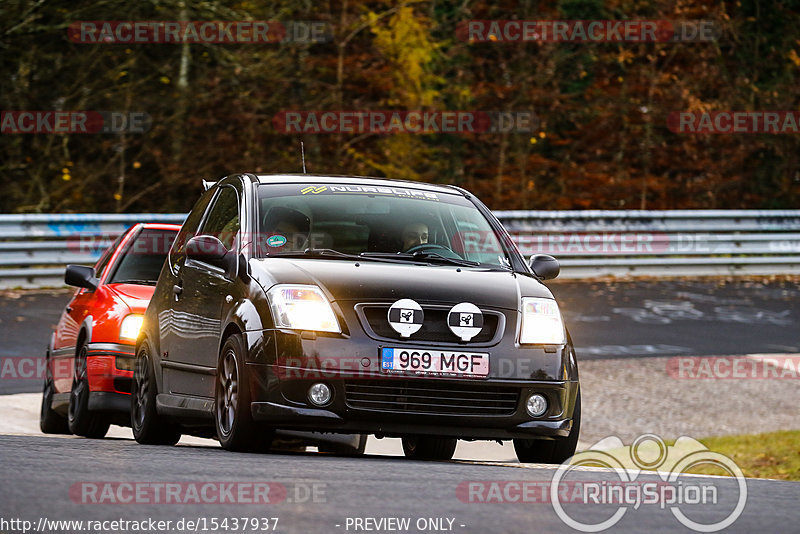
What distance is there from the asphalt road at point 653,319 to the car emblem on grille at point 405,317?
22.7 feet

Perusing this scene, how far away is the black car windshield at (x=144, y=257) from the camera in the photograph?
11.5 metres

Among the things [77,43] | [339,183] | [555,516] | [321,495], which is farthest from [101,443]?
[77,43]

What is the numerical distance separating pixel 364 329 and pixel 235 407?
822 mm

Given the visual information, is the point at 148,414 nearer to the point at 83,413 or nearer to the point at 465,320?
the point at 83,413

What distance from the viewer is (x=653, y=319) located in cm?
1908

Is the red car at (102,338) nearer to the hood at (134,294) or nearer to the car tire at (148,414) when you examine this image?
the hood at (134,294)

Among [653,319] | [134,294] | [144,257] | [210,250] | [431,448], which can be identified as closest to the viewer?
[210,250]

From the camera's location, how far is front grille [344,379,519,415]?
25.2ft

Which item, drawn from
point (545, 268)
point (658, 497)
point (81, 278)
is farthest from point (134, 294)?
point (658, 497)

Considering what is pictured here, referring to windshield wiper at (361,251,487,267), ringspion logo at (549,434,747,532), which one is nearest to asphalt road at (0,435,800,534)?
ringspion logo at (549,434,747,532)

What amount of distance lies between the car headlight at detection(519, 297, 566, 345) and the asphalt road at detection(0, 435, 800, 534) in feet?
2.37

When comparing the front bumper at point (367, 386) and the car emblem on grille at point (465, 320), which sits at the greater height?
the car emblem on grille at point (465, 320)

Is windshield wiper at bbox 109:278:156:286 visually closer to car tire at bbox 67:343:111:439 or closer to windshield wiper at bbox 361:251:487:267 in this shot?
car tire at bbox 67:343:111:439

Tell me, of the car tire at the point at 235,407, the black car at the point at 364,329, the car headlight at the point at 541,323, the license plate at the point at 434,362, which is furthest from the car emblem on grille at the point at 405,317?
the car tire at the point at 235,407
